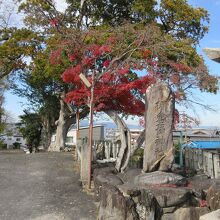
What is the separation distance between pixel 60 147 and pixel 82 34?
847cm

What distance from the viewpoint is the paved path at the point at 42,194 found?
6.96 meters

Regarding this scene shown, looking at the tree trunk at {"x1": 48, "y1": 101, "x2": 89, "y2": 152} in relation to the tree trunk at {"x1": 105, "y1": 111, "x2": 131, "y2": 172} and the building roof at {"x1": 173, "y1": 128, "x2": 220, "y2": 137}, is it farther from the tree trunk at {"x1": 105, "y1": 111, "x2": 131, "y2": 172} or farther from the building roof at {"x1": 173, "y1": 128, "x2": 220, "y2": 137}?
the tree trunk at {"x1": 105, "y1": 111, "x2": 131, "y2": 172}

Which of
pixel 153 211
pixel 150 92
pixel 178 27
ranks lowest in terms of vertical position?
pixel 153 211

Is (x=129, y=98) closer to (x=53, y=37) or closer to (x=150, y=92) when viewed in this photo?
(x=150, y=92)

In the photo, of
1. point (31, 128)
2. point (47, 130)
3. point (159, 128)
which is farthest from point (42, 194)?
point (31, 128)

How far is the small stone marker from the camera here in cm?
845

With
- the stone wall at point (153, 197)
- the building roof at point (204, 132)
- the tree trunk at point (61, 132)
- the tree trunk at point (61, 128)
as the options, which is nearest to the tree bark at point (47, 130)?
the tree trunk at point (61, 128)

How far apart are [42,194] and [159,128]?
3349 millimetres

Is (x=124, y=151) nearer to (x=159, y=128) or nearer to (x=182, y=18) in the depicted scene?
(x=159, y=128)

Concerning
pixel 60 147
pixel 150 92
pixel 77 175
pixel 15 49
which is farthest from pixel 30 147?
pixel 150 92

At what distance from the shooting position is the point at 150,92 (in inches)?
336

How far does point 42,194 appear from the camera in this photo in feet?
27.5

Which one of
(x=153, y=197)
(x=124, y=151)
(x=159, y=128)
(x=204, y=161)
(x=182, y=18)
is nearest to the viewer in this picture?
(x=153, y=197)

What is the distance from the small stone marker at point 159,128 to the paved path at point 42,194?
1.87 m
